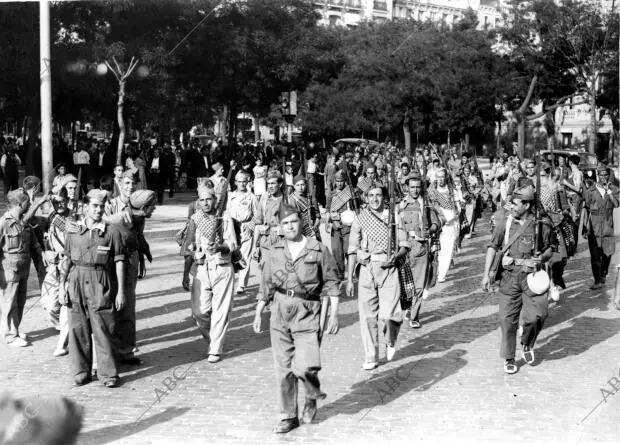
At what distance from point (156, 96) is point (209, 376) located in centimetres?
2158

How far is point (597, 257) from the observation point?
12.5 metres

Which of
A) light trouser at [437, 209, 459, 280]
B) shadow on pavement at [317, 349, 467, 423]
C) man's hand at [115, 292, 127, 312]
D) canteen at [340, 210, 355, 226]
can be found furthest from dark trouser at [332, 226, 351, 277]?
man's hand at [115, 292, 127, 312]

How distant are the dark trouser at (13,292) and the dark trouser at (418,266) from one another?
4.04m

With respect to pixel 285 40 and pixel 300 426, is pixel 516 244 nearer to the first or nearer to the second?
pixel 300 426

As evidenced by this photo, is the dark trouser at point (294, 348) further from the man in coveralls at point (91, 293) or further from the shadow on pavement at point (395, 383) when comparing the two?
the man in coveralls at point (91, 293)

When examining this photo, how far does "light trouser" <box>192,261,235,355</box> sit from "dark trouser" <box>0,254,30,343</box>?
1.77m

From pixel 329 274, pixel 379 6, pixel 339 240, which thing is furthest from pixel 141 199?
pixel 379 6

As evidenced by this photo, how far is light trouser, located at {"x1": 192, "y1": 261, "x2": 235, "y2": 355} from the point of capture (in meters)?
8.31

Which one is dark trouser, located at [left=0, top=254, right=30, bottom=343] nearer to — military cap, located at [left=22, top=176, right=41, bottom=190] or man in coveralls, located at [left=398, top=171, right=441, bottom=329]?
military cap, located at [left=22, top=176, right=41, bottom=190]

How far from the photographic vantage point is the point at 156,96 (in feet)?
93.0

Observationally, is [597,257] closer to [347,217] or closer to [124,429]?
[347,217]

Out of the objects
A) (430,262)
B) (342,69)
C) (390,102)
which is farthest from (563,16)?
(430,262)

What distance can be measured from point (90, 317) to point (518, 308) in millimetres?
3647

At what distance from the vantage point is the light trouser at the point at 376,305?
316 inches
